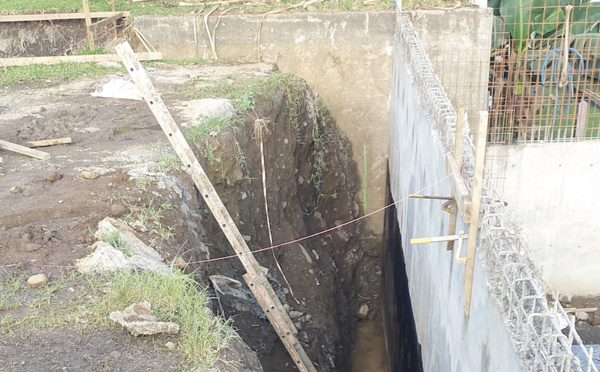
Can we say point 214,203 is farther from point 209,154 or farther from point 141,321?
point 141,321

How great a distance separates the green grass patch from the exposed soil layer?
419mm

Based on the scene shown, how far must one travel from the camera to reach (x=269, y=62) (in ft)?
32.1

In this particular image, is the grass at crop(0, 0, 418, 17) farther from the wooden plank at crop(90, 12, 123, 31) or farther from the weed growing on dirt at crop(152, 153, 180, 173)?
the weed growing on dirt at crop(152, 153, 180, 173)

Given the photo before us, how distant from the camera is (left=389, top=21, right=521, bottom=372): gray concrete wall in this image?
3369mm

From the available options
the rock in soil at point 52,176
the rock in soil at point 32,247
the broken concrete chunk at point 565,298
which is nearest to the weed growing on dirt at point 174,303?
the rock in soil at point 32,247

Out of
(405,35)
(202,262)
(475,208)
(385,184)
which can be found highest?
(405,35)

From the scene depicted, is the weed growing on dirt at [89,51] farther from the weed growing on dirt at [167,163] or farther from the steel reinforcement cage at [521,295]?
the steel reinforcement cage at [521,295]

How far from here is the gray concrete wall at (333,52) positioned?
939 centimetres

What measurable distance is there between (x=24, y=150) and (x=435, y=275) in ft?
13.7

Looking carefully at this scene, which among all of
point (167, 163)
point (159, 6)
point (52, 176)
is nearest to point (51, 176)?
point (52, 176)

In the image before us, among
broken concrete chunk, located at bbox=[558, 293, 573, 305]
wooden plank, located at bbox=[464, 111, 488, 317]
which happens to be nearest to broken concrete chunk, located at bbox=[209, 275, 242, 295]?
wooden plank, located at bbox=[464, 111, 488, 317]

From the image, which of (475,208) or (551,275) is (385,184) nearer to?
(551,275)

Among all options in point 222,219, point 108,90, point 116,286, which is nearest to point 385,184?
point 108,90

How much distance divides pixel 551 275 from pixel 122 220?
6.40 m
